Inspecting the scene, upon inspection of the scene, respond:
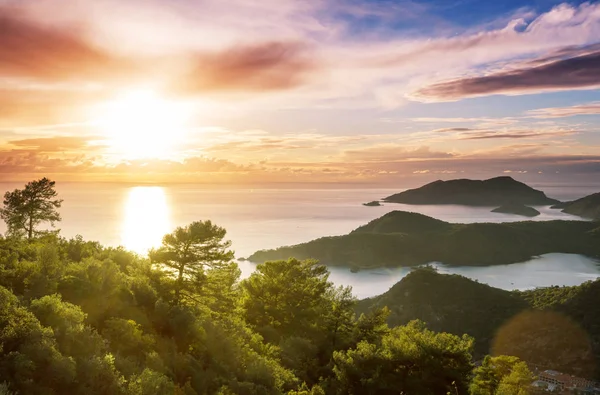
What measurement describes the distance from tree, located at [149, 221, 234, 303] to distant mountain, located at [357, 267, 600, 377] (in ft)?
262

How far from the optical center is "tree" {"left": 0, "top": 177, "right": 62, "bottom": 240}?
43062mm

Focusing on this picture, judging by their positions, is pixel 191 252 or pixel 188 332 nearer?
pixel 188 332

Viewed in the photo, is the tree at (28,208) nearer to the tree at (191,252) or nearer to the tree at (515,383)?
the tree at (191,252)

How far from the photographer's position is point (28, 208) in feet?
142

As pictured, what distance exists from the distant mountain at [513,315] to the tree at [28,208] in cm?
8714

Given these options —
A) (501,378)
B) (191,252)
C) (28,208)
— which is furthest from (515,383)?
(28,208)

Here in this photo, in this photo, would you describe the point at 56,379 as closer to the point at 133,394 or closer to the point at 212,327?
the point at 133,394

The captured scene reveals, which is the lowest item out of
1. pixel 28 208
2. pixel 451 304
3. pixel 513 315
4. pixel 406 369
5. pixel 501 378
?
pixel 451 304

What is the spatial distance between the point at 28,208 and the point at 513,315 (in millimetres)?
109689

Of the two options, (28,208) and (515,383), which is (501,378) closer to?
(515,383)

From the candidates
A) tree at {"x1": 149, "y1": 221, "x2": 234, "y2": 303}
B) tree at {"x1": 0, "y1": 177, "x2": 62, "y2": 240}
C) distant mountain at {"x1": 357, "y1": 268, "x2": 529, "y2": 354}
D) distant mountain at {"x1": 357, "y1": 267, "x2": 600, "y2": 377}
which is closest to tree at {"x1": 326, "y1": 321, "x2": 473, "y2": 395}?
tree at {"x1": 149, "y1": 221, "x2": 234, "y2": 303}

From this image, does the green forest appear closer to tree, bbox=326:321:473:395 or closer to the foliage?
tree, bbox=326:321:473:395

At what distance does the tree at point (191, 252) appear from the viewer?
93.0 feet

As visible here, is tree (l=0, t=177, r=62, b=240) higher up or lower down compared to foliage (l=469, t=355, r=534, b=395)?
higher up
